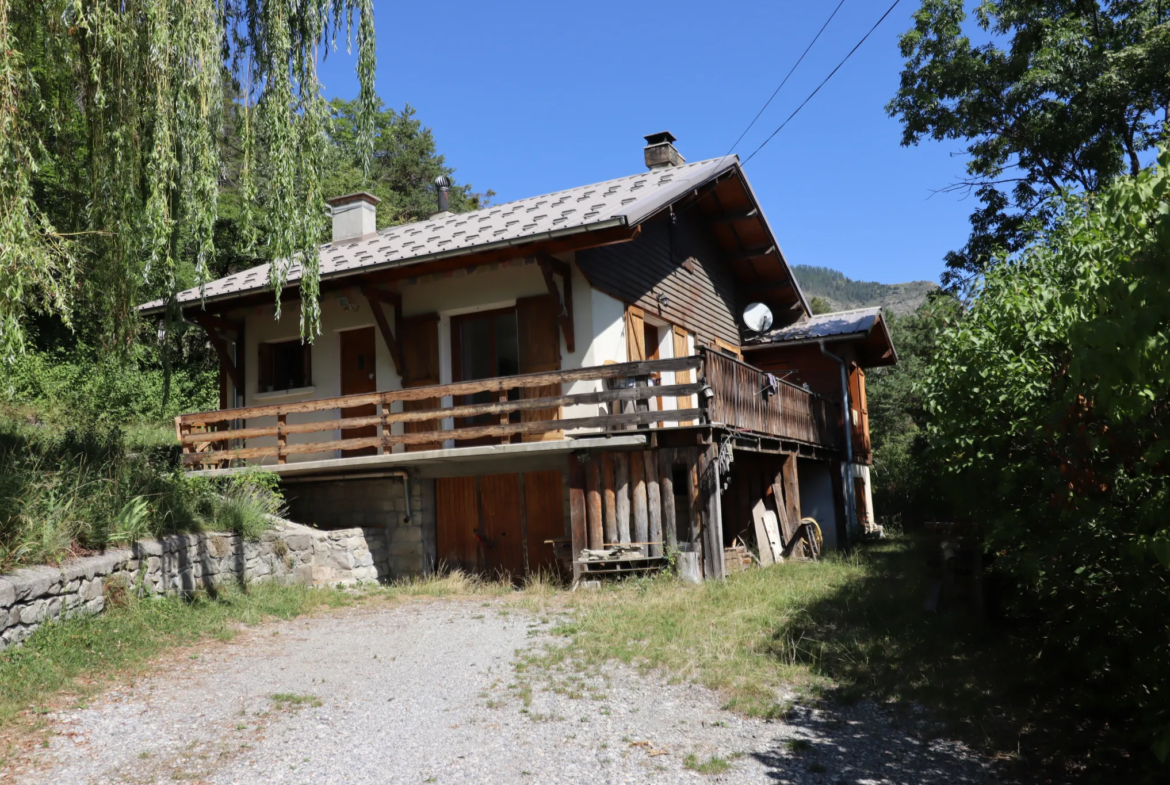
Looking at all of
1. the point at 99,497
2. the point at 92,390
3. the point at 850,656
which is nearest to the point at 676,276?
the point at 850,656

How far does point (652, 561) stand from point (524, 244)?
14.4 feet

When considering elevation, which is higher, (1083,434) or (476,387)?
(476,387)

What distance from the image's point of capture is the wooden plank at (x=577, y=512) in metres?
11.5

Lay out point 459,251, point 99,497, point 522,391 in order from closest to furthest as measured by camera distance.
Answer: point 99,497 < point 459,251 < point 522,391

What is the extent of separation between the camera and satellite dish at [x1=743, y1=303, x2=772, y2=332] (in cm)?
1841

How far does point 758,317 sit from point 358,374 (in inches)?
323

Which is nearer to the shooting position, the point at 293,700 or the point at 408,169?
the point at 293,700

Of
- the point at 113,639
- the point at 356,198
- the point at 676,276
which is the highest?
the point at 356,198

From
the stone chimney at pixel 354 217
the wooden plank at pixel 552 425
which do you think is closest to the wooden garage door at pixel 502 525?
the wooden plank at pixel 552 425

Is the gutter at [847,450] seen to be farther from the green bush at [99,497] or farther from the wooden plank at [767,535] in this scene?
the green bush at [99,497]

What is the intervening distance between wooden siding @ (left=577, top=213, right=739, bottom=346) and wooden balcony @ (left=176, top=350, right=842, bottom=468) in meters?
1.41

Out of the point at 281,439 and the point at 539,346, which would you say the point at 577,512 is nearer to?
the point at 539,346

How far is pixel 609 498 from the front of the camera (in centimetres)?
1152

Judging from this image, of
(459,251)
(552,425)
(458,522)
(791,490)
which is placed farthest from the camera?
(791,490)
